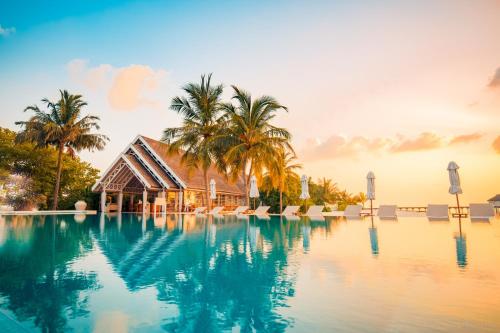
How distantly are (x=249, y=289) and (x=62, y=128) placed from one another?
30516 millimetres

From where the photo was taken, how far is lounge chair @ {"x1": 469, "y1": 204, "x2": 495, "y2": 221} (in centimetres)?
1736

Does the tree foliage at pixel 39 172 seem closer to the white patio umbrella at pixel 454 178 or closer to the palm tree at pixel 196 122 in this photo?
the palm tree at pixel 196 122

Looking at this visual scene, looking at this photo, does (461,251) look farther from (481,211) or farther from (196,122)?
(196,122)

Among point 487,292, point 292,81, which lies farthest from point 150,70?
point 487,292

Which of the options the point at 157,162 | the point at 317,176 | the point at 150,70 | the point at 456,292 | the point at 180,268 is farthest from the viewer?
the point at 317,176

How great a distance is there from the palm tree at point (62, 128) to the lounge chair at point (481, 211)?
3139cm

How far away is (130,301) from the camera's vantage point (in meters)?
3.72

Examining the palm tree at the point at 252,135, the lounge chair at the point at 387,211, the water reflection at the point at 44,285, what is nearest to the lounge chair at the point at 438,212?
the lounge chair at the point at 387,211

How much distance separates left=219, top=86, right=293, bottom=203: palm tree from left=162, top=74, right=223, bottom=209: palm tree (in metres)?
1.72

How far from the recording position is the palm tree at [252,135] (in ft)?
70.6

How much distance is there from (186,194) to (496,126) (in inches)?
959

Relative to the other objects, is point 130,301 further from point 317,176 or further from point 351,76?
point 317,176

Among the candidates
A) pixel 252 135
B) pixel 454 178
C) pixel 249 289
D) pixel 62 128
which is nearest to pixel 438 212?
pixel 454 178

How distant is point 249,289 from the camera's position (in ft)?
13.8
